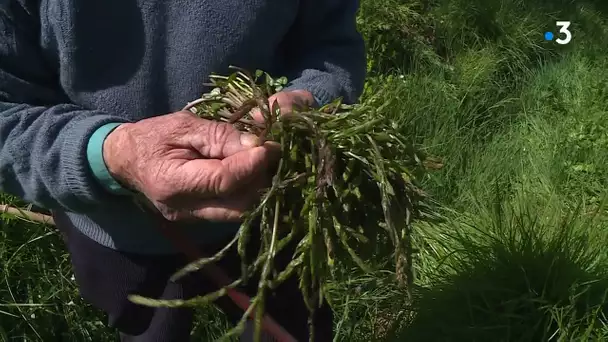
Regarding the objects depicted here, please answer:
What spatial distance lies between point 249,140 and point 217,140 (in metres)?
0.05

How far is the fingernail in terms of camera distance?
3.63 ft

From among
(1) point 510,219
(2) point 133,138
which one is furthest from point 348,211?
(1) point 510,219

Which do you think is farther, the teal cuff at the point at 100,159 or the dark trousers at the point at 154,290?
the dark trousers at the point at 154,290

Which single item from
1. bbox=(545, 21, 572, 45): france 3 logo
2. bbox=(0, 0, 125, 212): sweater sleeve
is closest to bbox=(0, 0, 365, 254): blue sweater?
bbox=(0, 0, 125, 212): sweater sleeve

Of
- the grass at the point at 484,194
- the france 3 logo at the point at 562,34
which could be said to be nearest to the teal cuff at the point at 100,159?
the grass at the point at 484,194

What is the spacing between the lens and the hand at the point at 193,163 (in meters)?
1.07

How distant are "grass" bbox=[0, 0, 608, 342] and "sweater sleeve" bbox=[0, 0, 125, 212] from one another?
0.51 m

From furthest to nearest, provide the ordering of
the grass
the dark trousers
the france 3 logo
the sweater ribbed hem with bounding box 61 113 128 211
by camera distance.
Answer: the france 3 logo < the grass < the dark trousers < the sweater ribbed hem with bounding box 61 113 128 211

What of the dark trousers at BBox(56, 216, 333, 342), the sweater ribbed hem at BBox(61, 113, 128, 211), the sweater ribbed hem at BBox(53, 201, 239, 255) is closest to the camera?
the sweater ribbed hem at BBox(61, 113, 128, 211)

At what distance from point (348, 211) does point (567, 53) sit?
118 inches

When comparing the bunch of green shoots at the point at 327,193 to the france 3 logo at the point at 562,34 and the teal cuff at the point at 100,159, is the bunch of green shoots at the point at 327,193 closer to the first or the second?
the teal cuff at the point at 100,159

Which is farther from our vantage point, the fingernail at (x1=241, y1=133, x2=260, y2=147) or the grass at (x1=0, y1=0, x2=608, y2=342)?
the grass at (x1=0, y1=0, x2=608, y2=342)

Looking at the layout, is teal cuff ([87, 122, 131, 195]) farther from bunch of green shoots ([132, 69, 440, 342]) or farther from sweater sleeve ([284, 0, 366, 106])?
sweater sleeve ([284, 0, 366, 106])

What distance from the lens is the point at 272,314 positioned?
5.12ft
